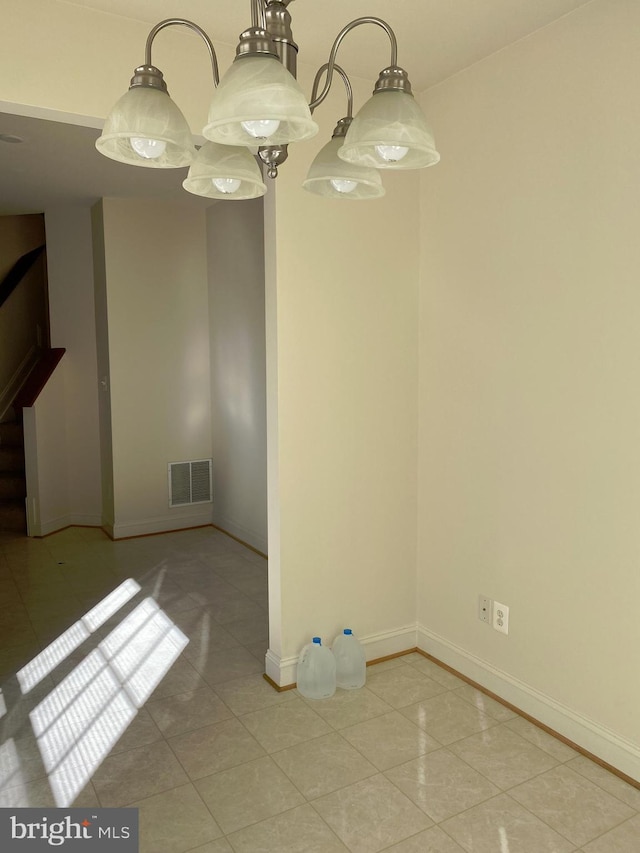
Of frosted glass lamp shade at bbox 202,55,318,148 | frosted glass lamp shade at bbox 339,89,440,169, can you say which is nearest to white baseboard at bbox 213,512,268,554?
frosted glass lamp shade at bbox 339,89,440,169

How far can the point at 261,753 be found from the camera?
2336 millimetres

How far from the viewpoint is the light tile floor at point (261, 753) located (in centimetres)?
196

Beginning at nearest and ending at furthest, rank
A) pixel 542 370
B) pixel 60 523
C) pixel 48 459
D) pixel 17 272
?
pixel 542 370 < pixel 48 459 < pixel 60 523 < pixel 17 272

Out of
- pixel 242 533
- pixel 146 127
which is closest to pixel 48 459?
pixel 242 533

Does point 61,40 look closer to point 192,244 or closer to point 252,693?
point 252,693

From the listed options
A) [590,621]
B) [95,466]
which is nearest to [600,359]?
[590,621]

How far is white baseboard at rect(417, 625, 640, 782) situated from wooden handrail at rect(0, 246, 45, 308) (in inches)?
191

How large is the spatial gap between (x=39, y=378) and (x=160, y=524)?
4.71 feet

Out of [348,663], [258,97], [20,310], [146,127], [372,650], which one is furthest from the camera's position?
[20,310]

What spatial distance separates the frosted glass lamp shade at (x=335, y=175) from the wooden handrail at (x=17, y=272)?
529 cm

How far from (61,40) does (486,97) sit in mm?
1516

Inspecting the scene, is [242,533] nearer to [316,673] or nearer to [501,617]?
[316,673]

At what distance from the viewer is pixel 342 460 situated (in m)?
2.84

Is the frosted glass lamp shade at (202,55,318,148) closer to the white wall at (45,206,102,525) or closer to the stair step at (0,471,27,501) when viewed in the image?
the white wall at (45,206,102,525)
